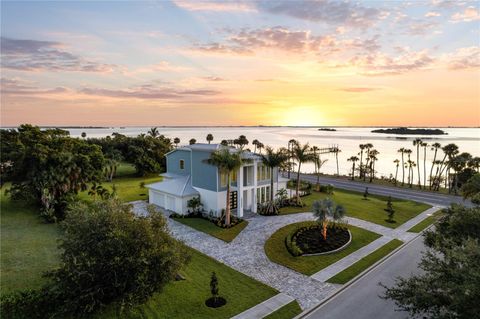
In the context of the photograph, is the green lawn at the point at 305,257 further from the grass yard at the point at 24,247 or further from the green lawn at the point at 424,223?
the grass yard at the point at 24,247

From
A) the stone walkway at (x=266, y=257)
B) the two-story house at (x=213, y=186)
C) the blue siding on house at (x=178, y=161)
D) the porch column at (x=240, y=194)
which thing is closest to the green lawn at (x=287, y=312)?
A: the stone walkway at (x=266, y=257)

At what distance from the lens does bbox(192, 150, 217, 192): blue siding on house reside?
30.5 m

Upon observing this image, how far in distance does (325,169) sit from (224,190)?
65149mm

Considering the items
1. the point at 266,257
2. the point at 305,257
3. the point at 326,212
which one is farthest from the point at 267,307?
the point at 326,212

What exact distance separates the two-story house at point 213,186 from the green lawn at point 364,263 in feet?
43.0

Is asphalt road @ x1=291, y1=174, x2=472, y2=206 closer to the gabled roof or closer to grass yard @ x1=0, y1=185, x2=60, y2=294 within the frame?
the gabled roof

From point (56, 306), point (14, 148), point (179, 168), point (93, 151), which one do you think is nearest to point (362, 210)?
point (179, 168)

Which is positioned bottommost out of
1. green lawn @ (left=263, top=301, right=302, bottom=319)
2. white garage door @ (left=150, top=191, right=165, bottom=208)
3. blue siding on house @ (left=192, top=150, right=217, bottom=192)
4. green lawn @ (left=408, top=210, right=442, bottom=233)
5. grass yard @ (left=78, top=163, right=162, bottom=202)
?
green lawn @ (left=408, top=210, right=442, bottom=233)

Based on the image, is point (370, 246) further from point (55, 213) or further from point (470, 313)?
point (55, 213)

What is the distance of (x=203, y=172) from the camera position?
31609 millimetres

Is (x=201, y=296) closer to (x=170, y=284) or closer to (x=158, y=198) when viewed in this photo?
(x=170, y=284)

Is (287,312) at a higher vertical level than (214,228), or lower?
lower

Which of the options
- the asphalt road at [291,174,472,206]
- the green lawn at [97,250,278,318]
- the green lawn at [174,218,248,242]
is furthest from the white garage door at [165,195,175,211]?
the asphalt road at [291,174,472,206]

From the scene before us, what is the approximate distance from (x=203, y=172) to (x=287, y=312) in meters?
19.0
